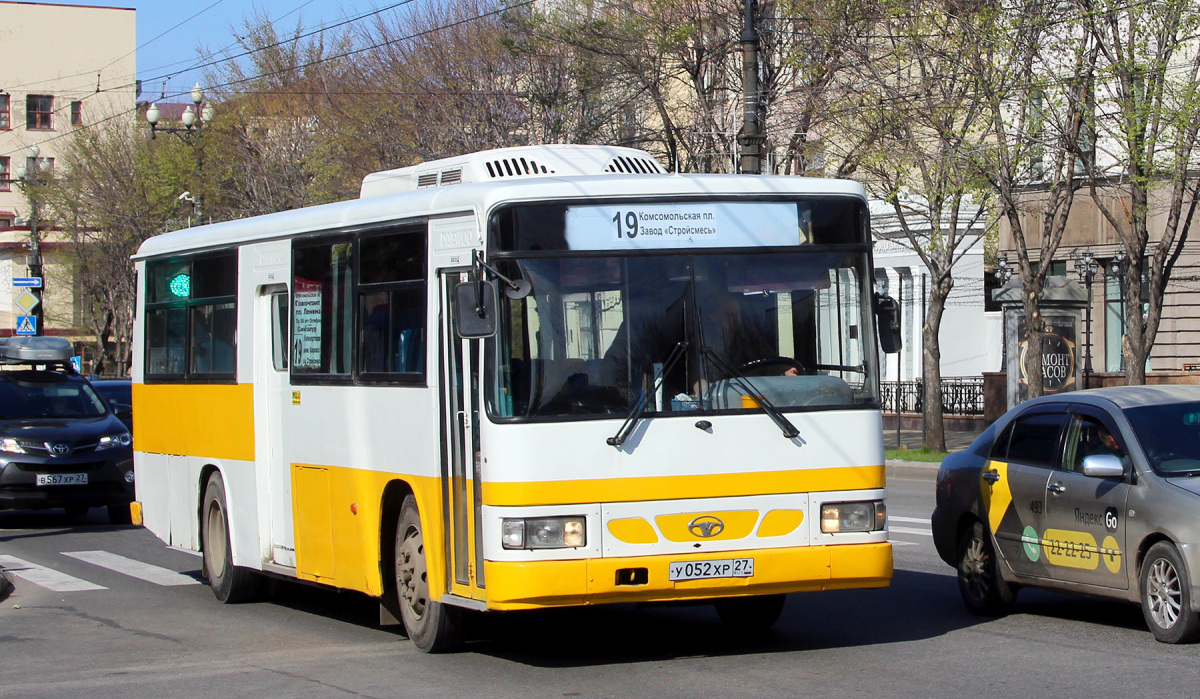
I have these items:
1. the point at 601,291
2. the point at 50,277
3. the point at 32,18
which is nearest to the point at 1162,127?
the point at 601,291

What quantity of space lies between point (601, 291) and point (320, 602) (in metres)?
4.98

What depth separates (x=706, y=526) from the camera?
8.33 m

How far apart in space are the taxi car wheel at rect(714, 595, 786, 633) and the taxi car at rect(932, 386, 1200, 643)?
166cm

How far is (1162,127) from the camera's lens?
73.2 feet

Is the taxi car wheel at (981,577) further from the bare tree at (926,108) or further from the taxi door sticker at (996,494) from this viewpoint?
the bare tree at (926,108)

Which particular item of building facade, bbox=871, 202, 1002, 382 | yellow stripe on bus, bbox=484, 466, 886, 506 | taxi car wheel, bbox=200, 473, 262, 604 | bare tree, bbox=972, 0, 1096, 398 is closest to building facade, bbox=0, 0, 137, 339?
building facade, bbox=871, 202, 1002, 382

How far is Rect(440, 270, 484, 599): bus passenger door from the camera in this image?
331 inches

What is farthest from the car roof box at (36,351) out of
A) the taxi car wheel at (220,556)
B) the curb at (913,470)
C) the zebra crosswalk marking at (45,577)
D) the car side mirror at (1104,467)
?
the car side mirror at (1104,467)

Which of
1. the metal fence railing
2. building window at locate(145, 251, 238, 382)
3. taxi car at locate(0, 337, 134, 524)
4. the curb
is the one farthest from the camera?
the metal fence railing

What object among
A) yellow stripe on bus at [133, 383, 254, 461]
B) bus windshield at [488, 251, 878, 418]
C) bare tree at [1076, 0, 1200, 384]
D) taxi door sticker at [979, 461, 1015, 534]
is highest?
bare tree at [1076, 0, 1200, 384]

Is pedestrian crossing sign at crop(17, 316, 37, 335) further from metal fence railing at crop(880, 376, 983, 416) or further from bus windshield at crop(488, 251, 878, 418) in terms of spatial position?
bus windshield at crop(488, 251, 878, 418)

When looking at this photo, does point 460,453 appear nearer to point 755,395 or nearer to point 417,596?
point 417,596

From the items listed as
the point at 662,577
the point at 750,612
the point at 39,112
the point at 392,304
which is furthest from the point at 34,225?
the point at 39,112

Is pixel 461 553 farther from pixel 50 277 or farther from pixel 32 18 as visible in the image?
pixel 32 18
